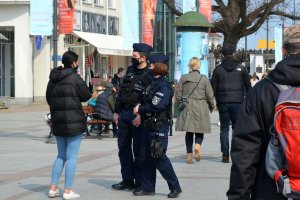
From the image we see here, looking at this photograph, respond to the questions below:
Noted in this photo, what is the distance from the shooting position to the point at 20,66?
127ft

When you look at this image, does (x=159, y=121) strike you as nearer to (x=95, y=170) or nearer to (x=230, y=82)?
(x=95, y=170)

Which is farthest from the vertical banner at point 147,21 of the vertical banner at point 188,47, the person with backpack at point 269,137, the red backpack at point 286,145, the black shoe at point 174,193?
the red backpack at point 286,145

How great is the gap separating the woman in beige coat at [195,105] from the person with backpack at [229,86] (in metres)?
0.18

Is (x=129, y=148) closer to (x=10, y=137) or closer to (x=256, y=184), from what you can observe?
(x=256, y=184)

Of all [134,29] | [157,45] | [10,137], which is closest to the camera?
[10,137]

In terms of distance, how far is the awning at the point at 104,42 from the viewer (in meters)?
43.1

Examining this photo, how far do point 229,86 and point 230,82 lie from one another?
0.22ft

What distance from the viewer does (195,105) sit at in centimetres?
1238

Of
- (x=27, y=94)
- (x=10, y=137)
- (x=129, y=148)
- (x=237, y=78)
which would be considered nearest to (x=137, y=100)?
(x=129, y=148)

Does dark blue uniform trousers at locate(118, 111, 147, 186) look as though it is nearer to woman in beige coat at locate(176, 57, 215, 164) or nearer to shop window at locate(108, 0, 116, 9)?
woman in beige coat at locate(176, 57, 215, 164)

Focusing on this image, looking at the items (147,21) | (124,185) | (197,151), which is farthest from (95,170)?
(147,21)

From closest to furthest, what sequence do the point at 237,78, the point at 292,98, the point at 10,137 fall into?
the point at 292,98, the point at 237,78, the point at 10,137

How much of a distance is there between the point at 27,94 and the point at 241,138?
3527cm

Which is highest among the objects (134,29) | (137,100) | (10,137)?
(134,29)
